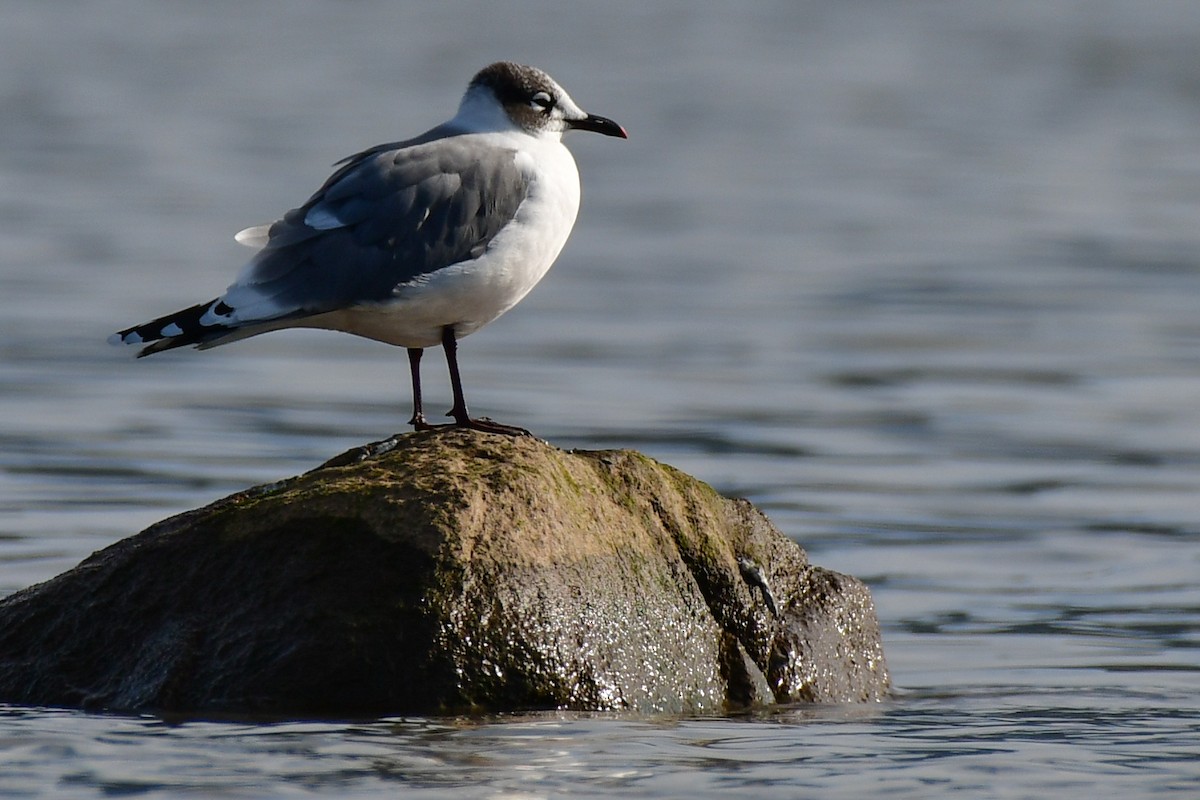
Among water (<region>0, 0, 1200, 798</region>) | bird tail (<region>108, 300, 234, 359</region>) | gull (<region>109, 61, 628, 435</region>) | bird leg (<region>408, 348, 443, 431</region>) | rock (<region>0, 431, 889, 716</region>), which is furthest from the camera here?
bird leg (<region>408, 348, 443, 431</region>)

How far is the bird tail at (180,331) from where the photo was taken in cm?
659

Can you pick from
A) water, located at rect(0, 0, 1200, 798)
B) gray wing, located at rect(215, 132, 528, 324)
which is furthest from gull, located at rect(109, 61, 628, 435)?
water, located at rect(0, 0, 1200, 798)

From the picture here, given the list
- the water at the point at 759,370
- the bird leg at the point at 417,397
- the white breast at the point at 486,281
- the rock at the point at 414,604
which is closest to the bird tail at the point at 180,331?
the white breast at the point at 486,281

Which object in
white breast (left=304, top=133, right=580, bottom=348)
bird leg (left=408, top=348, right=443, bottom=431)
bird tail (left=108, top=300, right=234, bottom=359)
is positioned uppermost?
white breast (left=304, top=133, right=580, bottom=348)

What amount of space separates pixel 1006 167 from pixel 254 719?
18175mm

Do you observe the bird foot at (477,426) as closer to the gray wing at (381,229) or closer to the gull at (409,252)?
the gull at (409,252)

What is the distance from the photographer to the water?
572cm

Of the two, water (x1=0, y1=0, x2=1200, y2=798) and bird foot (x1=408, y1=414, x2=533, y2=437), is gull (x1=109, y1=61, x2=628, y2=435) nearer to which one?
bird foot (x1=408, y1=414, x2=533, y2=437)

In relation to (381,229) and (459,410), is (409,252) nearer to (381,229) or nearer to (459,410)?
(381,229)

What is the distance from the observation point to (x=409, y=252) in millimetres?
6840

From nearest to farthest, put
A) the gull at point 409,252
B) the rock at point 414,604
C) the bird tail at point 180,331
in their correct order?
the rock at point 414,604 < the bird tail at point 180,331 < the gull at point 409,252

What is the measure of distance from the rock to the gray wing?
1.89ft

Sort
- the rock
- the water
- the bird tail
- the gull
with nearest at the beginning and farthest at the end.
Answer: the water
the rock
the bird tail
the gull

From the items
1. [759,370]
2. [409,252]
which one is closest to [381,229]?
[409,252]
